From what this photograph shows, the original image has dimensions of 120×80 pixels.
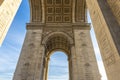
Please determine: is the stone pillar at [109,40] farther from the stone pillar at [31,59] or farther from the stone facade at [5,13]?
the stone pillar at [31,59]

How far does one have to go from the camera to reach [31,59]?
1169 centimetres

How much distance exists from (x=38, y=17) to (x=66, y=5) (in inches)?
160

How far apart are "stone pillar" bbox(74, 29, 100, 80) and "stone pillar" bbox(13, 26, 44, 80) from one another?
3772 mm

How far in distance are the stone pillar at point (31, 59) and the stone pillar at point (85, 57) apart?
12.4 feet

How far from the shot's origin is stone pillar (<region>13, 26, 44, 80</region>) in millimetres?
10672

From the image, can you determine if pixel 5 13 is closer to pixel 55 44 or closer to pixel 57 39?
pixel 57 39

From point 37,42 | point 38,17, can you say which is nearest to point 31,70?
point 37,42

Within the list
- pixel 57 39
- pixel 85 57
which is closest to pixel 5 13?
pixel 85 57

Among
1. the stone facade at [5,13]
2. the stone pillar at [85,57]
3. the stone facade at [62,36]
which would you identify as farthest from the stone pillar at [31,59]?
the stone facade at [5,13]

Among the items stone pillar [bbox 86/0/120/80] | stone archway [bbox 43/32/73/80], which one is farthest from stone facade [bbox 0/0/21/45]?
stone archway [bbox 43/32/73/80]

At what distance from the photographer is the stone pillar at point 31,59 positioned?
10672 mm

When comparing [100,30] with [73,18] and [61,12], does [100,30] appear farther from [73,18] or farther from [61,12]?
[61,12]

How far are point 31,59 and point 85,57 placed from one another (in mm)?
5390

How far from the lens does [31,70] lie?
10.9 m
